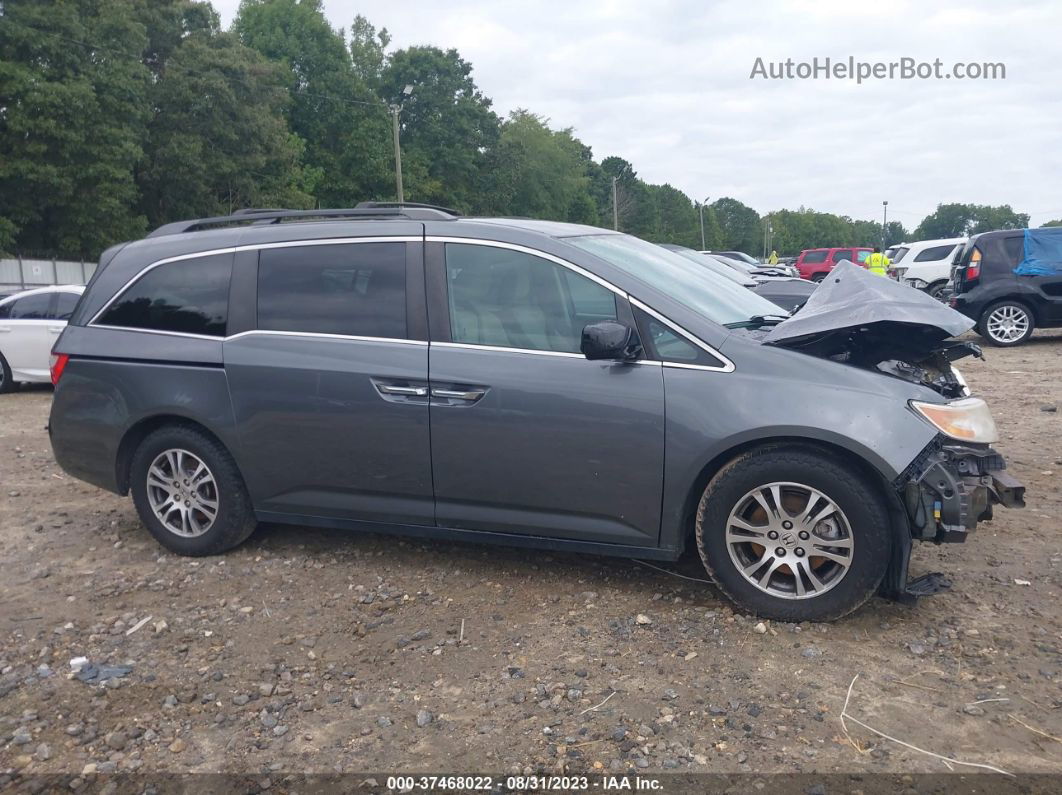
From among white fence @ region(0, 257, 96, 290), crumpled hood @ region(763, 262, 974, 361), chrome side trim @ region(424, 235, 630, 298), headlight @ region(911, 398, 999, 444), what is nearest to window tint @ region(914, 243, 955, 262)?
crumpled hood @ region(763, 262, 974, 361)

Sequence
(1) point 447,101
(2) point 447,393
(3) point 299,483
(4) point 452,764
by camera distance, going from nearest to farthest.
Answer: (4) point 452,764, (2) point 447,393, (3) point 299,483, (1) point 447,101

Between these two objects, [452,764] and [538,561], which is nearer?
[452,764]

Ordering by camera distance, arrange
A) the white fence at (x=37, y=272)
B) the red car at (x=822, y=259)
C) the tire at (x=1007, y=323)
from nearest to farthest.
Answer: the tire at (x=1007, y=323) < the white fence at (x=37, y=272) < the red car at (x=822, y=259)

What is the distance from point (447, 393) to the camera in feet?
14.5

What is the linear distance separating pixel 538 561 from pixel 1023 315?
1193 centimetres

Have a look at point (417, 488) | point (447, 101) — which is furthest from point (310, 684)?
point (447, 101)

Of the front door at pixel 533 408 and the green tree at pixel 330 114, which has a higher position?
the green tree at pixel 330 114

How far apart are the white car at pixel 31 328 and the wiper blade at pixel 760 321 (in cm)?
1007

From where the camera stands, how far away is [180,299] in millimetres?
5137

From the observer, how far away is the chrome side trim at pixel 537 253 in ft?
14.2

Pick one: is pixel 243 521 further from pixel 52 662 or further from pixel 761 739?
pixel 761 739

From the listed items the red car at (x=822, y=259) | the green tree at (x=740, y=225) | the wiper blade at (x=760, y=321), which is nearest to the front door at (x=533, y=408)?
the wiper blade at (x=760, y=321)

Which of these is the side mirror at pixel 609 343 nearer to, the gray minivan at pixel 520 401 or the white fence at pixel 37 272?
the gray minivan at pixel 520 401

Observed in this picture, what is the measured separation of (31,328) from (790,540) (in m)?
11.2
